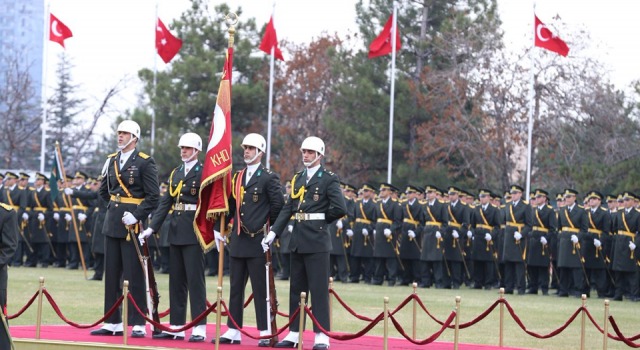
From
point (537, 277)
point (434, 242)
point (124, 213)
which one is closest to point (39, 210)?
point (434, 242)

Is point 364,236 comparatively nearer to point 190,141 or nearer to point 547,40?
point 547,40

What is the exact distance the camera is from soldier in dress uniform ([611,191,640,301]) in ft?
65.4

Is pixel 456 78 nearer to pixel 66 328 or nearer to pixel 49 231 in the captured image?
pixel 49 231

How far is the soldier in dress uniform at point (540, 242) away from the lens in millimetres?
21125

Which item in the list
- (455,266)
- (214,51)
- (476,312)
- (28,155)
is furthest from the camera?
(28,155)

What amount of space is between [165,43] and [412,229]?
11992mm

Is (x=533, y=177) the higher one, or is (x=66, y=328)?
(x=533, y=177)

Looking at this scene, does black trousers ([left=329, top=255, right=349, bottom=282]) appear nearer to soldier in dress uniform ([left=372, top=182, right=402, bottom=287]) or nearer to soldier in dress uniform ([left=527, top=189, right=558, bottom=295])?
soldier in dress uniform ([left=372, top=182, right=402, bottom=287])

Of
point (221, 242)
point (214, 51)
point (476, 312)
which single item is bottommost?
point (476, 312)

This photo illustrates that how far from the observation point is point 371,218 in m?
23.3

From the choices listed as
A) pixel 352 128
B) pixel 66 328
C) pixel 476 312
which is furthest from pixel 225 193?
pixel 352 128

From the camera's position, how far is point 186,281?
12234 millimetres

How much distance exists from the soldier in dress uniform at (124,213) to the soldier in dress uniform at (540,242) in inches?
425

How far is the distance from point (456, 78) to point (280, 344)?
74.6ft
